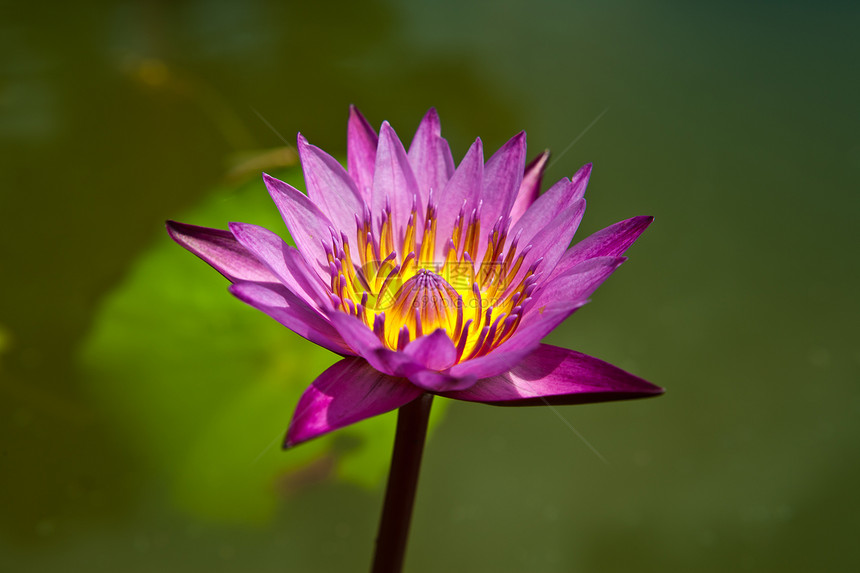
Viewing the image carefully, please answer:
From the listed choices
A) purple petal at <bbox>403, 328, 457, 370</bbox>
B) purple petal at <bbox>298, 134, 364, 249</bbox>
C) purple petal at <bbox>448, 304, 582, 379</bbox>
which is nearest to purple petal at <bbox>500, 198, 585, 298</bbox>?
purple petal at <bbox>448, 304, 582, 379</bbox>

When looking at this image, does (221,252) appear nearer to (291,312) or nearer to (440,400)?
(291,312)

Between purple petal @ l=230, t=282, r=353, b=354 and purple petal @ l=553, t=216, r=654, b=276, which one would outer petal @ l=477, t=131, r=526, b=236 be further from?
purple petal @ l=230, t=282, r=353, b=354

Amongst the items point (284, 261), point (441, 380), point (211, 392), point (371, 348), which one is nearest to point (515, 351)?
point (441, 380)

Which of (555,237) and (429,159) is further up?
(429,159)

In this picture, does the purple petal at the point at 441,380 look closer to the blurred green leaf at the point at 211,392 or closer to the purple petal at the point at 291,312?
the purple petal at the point at 291,312

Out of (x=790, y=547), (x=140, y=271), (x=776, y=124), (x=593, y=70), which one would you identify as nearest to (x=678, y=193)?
(x=776, y=124)

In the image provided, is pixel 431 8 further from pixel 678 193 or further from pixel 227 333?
pixel 227 333
